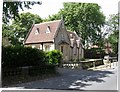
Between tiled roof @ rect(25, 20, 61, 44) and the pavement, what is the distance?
0.90 meters

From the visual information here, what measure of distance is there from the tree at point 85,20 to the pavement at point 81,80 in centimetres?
83

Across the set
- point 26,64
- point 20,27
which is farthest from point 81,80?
point 20,27

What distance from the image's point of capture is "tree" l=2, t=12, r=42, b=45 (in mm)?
5709

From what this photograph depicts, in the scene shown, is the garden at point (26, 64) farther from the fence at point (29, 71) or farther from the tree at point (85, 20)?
the tree at point (85, 20)

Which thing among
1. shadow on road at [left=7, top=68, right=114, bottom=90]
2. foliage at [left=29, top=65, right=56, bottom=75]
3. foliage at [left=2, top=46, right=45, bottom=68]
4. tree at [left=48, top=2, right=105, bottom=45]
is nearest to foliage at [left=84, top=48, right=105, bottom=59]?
tree at [left=48, top=2, right=105, bottom=45]

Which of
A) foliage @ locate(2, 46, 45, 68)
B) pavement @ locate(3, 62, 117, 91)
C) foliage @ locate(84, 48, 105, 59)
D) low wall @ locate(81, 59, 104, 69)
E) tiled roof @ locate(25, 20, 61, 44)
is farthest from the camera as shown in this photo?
low wall @ locate(81, 59, 104, 69)

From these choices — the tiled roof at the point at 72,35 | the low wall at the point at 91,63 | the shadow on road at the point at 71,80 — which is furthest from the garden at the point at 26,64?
the low wall at the point at 91,63

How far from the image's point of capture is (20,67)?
563 cm

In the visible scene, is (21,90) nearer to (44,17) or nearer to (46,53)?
(46,53)

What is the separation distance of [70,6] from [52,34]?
0.86m

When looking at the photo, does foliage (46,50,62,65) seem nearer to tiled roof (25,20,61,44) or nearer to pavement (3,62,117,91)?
pavement (3,62,117,91)

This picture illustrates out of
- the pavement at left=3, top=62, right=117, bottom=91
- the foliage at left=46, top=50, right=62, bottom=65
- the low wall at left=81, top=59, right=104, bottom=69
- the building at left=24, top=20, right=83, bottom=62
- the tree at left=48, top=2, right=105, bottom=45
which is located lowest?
the pavement at left=3, top=62, right=117, bottom=91

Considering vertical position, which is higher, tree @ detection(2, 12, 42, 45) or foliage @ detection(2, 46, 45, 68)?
tree @ detection(2, 12, 42, 45)

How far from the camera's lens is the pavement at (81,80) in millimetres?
5199
